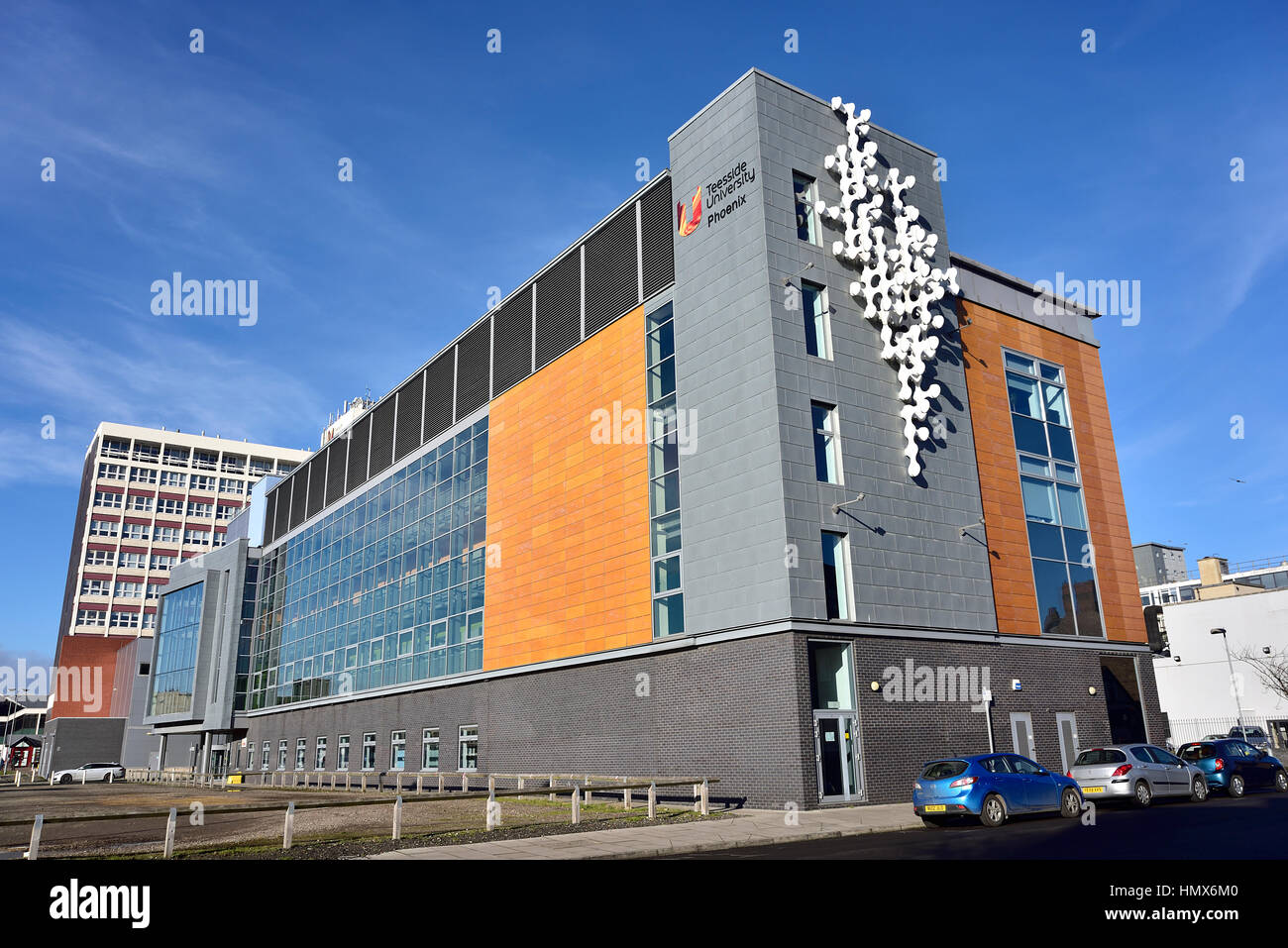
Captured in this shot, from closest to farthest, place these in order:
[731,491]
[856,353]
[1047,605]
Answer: [731,491], [856,353], [1047,605]

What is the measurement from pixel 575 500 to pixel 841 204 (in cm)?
1340

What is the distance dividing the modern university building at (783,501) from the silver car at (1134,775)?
397cm

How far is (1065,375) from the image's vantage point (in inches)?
1351

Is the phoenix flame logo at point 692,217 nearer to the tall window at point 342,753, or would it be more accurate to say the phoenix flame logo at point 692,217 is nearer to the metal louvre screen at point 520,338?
the metal louvre screen at point 520,338

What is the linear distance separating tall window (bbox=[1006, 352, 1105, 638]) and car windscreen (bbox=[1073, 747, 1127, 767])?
7257mm

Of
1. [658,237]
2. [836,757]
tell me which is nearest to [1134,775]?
[836,757]

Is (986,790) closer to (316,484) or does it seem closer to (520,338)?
(520,338)

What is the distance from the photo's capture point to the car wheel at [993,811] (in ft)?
57.8

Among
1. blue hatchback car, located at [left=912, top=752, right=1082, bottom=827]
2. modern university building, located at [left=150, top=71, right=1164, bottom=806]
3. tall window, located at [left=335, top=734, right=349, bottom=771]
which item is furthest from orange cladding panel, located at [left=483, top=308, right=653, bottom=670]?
tall window, located at [left=335, top=734, right=349, bottom=771]

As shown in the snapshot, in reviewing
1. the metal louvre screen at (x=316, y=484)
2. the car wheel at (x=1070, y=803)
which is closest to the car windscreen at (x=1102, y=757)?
the car wheel at (x=1070, y=803)

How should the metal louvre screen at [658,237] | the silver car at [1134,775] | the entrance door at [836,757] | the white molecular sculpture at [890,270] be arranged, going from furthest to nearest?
1. the metal louvre screen at [658,237]
2. the white molecular sculpture at [890,270]
3. the entrance door at [836,757]
4. the silver car at [1134,775]
